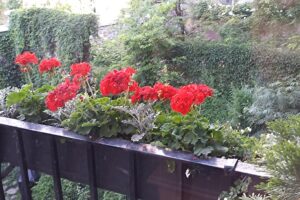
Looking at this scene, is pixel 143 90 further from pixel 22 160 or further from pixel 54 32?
pixel 54 32

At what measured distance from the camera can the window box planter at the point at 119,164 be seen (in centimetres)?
95

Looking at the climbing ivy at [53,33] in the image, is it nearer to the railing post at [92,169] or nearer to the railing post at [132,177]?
the railing post at [92,169]

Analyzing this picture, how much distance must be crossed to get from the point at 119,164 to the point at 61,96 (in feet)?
0.99

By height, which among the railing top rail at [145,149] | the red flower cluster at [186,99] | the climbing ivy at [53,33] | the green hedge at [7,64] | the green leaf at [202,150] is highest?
the red flower cluster at [186,99]

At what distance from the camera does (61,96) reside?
3.80 feet

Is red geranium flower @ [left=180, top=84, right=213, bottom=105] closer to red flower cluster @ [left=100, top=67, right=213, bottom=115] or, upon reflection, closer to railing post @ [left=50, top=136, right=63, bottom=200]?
red flower cluster @ [left=100, top=67, right=213, bottom=115]

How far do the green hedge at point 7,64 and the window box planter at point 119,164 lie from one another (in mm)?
5556

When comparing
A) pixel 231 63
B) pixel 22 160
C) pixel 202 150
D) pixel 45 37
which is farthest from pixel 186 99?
pixel 45 37

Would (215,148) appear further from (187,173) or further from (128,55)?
(128,55)

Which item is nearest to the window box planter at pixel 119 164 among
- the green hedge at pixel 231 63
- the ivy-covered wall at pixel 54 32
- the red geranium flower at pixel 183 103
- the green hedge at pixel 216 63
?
the red geranium flower at pixel 183 103

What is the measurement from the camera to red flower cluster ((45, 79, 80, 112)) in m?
1.15

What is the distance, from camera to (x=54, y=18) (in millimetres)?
5914

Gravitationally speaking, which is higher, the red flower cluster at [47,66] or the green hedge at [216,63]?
the red flower cluster at [47,66]

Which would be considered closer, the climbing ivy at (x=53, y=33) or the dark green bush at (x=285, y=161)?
the dark green bush at (x=285, y=161)
